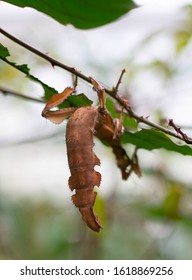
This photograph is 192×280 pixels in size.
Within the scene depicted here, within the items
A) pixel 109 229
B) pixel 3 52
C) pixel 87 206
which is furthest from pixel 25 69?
pixel 109 229

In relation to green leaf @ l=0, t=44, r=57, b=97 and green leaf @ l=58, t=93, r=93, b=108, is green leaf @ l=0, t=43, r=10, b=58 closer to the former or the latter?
green leaf @ l=0, t=44, r=57, b=97

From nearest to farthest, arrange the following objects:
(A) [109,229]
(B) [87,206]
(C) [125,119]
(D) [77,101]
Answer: (B) [87,206] → (D) [77,101] → (C) [125,119] → (A) [109,229]

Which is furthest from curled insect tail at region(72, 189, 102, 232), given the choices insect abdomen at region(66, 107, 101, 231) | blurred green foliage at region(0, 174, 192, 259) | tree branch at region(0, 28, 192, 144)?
blurred green foliage at region(0, 174, 192, 259)

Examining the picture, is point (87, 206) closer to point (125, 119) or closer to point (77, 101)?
point (77, 101)

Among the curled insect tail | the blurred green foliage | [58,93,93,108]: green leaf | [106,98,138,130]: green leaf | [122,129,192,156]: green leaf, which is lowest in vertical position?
the curled insect tail
